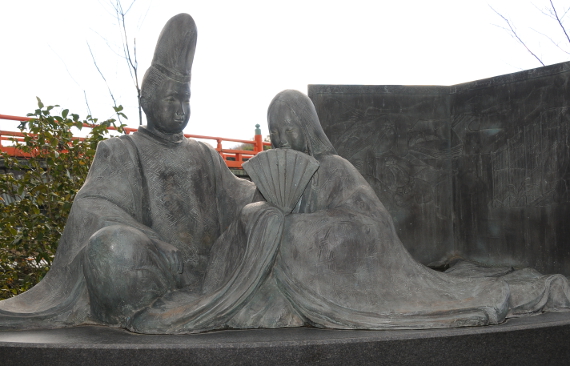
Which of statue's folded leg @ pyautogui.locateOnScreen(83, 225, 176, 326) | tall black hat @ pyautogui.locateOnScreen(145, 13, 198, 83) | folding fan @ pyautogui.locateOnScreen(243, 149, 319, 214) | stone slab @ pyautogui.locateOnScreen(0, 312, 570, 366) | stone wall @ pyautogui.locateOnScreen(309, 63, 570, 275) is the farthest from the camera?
stone wall @ pyautogui.locateOnScreen(309, 63, 570, 275)

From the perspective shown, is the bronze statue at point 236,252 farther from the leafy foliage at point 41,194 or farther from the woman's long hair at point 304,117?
the leafy foliage at point 41,194

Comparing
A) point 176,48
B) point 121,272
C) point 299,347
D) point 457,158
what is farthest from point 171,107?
point 457,158

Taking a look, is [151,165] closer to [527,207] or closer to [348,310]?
[348,310]

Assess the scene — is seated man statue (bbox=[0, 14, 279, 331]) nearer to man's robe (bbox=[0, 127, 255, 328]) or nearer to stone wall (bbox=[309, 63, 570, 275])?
man's robe (bbox=[0, 127, 255, 328])

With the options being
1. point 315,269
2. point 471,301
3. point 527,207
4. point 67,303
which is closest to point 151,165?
point 67,303

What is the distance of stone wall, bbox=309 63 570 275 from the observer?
5.94 m

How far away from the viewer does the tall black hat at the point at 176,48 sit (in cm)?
355

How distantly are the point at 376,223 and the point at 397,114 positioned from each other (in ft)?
11.5

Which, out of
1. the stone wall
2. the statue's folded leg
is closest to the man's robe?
the statue's folded leg

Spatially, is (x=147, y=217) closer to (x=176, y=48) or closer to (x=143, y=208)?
(x=143, y=208)

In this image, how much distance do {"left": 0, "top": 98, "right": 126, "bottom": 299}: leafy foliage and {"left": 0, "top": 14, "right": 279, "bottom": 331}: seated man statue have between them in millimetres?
1814

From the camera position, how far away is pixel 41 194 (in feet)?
17.4

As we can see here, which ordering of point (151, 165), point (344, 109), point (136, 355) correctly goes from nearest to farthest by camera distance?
point (136, 355) < point (151, 165) < point (344, 109)

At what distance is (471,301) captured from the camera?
3.09 m
